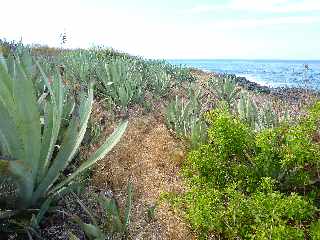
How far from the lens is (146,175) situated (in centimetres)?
376

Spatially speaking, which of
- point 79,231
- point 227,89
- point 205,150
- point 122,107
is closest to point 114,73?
point 122,107

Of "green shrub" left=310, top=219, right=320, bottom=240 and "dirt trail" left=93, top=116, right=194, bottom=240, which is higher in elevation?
"green shrub" left=310, top=219, right=320, bottom=240

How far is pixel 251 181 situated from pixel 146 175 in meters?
1.03

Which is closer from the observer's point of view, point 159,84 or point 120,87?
point 120,87

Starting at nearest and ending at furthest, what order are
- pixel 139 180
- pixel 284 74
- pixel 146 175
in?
pixel 139 180, pixel 146 175, pixel 284 74

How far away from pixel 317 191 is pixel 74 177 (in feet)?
4.95

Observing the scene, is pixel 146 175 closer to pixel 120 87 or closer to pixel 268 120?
pixel 268 120

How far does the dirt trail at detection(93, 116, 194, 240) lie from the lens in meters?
2.86

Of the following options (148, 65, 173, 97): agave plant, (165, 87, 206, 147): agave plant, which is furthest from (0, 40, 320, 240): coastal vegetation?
(148, 65, 173, 97): agave plant

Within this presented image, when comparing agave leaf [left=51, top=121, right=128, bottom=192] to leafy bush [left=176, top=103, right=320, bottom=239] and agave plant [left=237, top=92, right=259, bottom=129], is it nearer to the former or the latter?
leafy bush [left=176, top=103, right=320, bottom=239]

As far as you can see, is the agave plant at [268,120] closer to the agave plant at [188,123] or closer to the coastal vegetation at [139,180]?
the agave plant at [188,123]

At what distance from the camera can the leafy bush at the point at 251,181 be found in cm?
260

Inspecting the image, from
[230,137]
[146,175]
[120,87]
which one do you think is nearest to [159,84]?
[120,87]

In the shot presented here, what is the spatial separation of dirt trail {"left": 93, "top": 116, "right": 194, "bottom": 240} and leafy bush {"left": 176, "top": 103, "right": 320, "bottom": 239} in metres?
0.18
